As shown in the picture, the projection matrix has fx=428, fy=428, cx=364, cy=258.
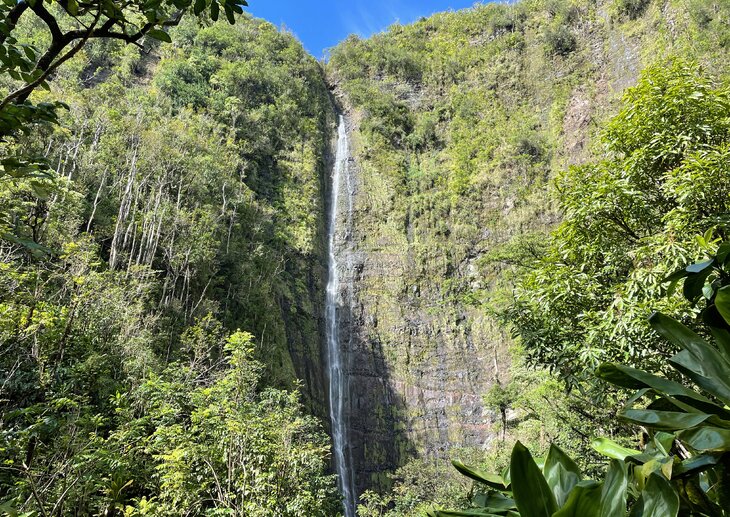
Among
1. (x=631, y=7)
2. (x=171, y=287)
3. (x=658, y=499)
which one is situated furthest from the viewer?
(x=631, y=7)

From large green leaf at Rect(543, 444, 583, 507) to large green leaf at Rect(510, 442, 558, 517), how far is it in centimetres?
10

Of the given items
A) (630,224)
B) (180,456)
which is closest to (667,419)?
(630,224)

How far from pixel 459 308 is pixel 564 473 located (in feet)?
71.5

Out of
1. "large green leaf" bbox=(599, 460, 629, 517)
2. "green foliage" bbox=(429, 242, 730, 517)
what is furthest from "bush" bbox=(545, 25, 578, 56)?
"large green leaf" bbox=(599, 460, 629, 517)

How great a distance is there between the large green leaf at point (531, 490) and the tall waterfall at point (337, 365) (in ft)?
55.7

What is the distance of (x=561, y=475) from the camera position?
86 centimetres

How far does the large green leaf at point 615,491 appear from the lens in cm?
67

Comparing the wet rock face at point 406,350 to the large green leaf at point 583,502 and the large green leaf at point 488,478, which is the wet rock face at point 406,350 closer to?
the large green leaf at point 488,478

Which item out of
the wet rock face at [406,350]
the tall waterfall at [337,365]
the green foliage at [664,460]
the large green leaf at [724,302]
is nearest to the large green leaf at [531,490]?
the green foliage at [664,460]

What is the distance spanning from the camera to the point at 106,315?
7.45 m

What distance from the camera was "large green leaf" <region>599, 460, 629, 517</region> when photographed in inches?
26.5

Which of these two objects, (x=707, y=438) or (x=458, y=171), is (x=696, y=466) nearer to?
(x=707, y=438)

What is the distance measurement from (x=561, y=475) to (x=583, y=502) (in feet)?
0.65

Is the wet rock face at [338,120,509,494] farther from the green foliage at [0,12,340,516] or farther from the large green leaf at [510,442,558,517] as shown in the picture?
the large green leaf at [510,442,558,517]
